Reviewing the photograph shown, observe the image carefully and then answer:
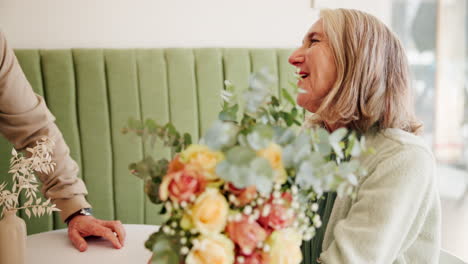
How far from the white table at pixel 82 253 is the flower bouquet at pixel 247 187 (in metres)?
0.52

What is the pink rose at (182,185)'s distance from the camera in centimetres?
64

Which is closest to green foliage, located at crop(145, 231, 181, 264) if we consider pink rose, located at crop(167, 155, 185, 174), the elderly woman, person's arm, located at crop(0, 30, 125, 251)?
pink rose, located at crop(167, 155, 185, 174)

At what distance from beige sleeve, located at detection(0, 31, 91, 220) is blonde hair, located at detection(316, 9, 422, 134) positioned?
86cm

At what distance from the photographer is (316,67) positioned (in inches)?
46.0

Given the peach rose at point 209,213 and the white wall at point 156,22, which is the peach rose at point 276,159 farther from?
the white wall at point 156,22

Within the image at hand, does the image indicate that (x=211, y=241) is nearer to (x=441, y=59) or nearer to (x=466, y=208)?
(x=466, y=208)

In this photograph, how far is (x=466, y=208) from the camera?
13.8 feet

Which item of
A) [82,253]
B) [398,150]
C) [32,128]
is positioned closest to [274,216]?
[398,150]

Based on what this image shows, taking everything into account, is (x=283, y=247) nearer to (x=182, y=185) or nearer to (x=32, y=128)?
(x=182, y=185)

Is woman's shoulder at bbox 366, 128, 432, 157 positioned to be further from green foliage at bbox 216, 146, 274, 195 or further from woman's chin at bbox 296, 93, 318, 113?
green foliage at bbox 216, 146, 274, 195

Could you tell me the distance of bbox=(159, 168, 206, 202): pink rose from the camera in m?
0.64

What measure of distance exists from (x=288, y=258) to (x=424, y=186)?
18.8 inches

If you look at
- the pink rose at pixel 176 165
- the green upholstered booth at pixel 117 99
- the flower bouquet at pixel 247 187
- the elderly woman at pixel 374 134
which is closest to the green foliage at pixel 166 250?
the flower bouquet at pixel 247 187

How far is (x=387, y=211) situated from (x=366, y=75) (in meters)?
0.35
